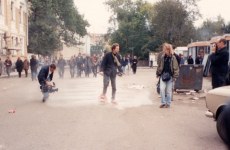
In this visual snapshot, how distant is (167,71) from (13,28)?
34282 millimetres

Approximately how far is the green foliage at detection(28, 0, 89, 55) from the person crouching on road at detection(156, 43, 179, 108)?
128 feet

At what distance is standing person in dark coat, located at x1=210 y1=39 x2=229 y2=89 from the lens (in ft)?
32.1

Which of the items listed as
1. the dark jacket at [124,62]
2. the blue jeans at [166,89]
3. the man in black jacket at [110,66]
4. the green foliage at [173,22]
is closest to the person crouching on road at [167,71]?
the blue jeans at [166,89]

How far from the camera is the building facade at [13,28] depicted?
1492 inches

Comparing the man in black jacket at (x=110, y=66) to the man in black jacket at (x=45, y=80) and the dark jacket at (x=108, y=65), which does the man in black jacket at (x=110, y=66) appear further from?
the man in black jacket at (x=45, y=80)

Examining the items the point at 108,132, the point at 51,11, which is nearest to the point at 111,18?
the point at 51,11

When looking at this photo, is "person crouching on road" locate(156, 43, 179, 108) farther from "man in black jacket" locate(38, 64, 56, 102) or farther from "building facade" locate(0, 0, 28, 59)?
"building facade" locate(0, 0, 28, 59)

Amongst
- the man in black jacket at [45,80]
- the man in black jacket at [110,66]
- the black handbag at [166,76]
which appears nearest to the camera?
the black handbag at [166,76]

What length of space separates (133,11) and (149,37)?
7233 millimetres

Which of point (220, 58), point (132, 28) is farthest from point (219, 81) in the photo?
point (132, 28)

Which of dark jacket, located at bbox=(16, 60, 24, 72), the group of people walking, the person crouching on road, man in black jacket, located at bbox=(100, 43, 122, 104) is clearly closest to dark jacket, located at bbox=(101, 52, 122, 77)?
man in black jacket, located at bbox=(100, 43, 122, 104)

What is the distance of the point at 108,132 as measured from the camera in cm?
702

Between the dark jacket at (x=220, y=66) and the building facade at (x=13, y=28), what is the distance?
29893 millimetres

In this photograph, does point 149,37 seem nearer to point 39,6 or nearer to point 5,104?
point 39,6
